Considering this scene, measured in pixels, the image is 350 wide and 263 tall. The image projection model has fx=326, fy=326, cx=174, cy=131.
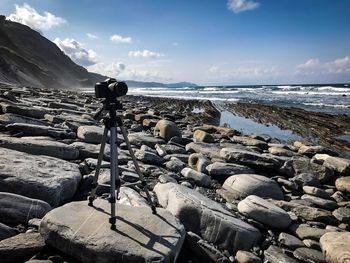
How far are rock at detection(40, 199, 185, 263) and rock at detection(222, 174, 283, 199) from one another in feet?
9.90

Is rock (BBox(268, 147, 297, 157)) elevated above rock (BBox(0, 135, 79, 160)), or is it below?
below

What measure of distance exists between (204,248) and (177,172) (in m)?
3.89

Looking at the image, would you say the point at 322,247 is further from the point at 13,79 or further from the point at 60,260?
the point at 13,79

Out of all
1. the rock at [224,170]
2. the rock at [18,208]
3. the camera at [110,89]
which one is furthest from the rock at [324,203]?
the rock at [18,208]

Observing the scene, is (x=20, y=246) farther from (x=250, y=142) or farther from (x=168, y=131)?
(x=250, y=142)

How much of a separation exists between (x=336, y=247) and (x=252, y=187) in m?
2.55

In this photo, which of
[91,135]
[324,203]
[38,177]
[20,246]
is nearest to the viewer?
[20,246]

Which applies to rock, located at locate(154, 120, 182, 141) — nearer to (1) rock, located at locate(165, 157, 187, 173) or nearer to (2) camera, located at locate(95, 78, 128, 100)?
(1) rock, located at locate(165, 157, 187, 173)

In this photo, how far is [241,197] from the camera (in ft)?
22.9

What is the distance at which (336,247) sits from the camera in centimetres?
462

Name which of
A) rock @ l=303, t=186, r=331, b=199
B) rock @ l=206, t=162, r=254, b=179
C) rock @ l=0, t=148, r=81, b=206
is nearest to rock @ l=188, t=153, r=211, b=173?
rock @ l=206, t=162, r=254, b=179

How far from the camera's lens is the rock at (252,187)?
7039 millimetres

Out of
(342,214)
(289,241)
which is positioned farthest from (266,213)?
(342,214)

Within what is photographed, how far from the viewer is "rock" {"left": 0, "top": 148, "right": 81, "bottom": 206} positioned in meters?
4.94
